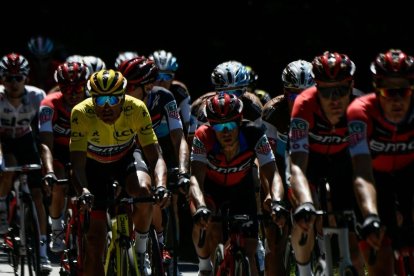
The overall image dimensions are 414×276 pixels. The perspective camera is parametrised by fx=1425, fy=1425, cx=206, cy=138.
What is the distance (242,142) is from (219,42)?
29.6ft

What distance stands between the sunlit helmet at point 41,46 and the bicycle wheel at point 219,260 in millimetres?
9422

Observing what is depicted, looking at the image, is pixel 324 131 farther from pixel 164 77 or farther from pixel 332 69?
pixel 164 77

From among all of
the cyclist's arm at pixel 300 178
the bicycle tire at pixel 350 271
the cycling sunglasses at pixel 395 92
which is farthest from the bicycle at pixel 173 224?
the cycling sunglasses at pixel 395 92

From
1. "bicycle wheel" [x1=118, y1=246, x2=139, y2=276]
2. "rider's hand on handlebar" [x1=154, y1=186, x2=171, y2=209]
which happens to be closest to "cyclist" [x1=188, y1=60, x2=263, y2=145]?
"rider's hand on handlebar" [x1=154, y1=186, x2=171, y2=209]

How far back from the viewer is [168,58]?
15633mm

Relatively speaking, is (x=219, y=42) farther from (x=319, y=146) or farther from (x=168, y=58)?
(x=319, y=146)

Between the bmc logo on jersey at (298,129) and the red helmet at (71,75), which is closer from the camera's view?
the bmc logo on jersey at (298,129)

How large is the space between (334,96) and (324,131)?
476 mm

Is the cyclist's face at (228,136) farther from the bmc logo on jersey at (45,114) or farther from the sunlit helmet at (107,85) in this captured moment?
the bmc logo on jersey at (45,114)

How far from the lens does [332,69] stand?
33.0 feet


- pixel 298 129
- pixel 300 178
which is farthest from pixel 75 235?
pixel 300 178

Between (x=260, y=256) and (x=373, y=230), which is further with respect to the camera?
(x=260, y=256)

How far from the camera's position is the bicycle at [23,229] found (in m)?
12.4

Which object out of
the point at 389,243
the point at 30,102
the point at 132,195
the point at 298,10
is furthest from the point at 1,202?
the point at 298,10
